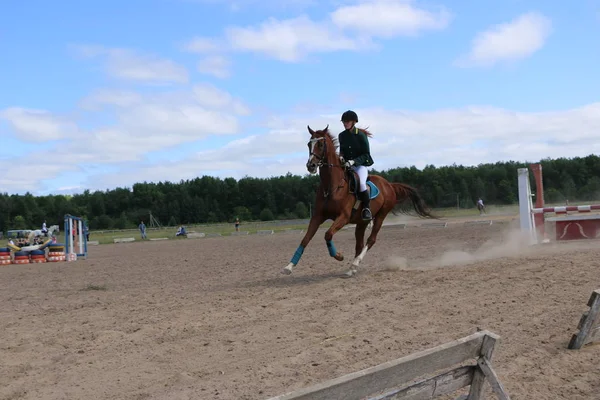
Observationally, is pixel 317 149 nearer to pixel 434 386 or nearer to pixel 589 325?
pixel 589 325

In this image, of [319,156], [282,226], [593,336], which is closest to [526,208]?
[319,156]

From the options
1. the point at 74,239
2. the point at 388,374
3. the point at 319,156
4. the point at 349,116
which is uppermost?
the point at 349,116

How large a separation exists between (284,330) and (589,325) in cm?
300

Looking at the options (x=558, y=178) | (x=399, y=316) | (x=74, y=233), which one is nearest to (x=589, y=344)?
Result: (x=399, y=316)

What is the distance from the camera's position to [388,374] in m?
3.16

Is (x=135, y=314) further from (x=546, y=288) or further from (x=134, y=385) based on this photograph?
(x=546, y=288)

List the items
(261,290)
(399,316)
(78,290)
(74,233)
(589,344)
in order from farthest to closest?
(74,233) → (78,290) → (261,290) → (399,316) → (589,344)

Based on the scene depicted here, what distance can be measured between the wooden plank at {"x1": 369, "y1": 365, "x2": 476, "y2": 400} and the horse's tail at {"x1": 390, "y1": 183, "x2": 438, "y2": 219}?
888 centimetres

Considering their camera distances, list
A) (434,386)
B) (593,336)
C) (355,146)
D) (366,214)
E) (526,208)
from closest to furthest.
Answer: (434,386)
(593,336)
(366,214)
(355,146)
(526,208)

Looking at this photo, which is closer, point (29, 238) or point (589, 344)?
point (589, 344)

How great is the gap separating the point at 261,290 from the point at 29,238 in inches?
729

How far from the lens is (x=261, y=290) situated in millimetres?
9023

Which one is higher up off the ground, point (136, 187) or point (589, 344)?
point (136, 187)

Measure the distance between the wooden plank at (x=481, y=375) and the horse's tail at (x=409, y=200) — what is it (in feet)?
29.1
